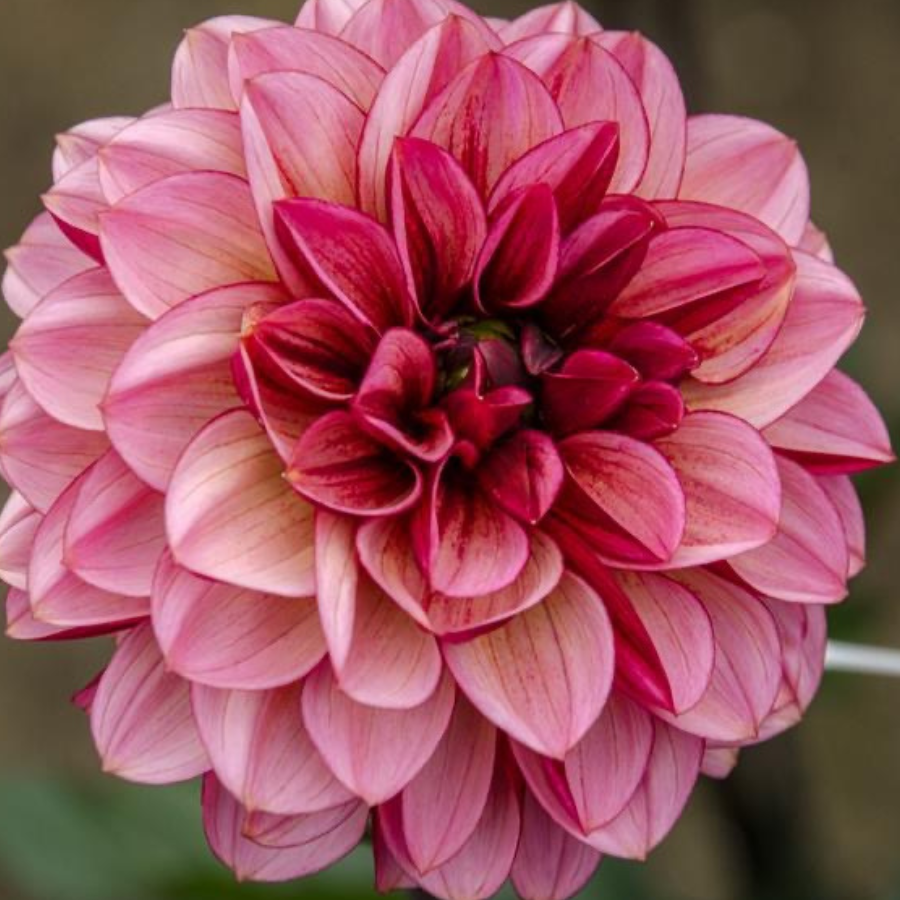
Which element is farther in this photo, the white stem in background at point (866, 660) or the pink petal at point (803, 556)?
the white stem in background at point (866, 660)

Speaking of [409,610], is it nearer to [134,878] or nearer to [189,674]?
[189,674]

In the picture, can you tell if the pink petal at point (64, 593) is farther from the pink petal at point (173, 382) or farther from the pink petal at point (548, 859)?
the pink petal at point (548, 859)

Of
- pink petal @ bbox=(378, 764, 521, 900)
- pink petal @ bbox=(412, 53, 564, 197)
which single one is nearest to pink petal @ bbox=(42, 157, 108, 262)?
pink petal @ bbox=(412, 53, 564, 197)

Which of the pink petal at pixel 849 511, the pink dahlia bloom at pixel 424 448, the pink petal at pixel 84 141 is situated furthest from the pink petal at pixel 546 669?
the pink petal at pixel 84 141

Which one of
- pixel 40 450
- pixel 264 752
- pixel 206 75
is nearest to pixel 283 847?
pixel 264 752

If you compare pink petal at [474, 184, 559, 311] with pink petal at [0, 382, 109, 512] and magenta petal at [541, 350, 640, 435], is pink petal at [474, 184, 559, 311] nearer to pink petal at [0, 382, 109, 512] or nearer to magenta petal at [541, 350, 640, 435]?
magenta petal at [541, 350, 640, 435]
